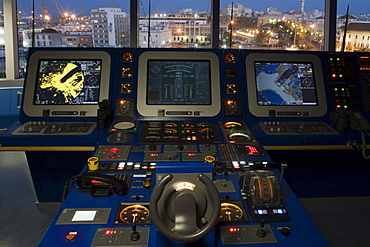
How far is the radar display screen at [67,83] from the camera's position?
2766mm

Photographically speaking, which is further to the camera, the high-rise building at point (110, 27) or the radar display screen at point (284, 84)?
the high-rise building at point (110, 27)

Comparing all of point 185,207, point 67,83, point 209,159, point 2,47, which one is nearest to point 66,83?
point 67,83

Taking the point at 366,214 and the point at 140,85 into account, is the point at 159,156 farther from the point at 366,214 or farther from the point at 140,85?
the point at 366,214

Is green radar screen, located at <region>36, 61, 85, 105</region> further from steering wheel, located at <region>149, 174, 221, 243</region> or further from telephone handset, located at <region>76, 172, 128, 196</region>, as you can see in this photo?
steering wheel, located at <region>149, 174, 221, 243</region>

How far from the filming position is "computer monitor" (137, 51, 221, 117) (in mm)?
2773

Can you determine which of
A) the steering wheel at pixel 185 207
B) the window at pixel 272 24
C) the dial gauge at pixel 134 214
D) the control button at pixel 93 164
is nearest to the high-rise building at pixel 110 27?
the window at pixel 272 24

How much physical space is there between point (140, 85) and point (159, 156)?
0.95 meters

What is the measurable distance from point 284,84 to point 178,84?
917mm

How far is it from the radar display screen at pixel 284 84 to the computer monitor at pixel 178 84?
0.39 metres

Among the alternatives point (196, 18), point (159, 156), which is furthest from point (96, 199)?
point (196, 18)

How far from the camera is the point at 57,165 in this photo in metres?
2.82

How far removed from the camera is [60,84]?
277 centimetres

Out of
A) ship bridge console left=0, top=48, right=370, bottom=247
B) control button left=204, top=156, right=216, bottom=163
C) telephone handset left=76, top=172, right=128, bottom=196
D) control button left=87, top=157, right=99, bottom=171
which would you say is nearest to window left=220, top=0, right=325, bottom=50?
ship bridge console left=0, top=48, right=370, bottom=247

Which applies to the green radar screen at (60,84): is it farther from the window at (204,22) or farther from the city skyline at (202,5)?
the city skyline at (202,5)
